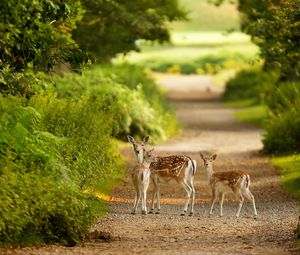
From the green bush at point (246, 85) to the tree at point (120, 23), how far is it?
22.9 m

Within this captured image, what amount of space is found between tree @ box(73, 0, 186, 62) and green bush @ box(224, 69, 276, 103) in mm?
22854

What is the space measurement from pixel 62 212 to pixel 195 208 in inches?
234

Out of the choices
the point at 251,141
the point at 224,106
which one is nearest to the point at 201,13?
the point at 224,106

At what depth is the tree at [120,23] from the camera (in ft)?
107

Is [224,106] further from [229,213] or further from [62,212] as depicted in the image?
[62,212]

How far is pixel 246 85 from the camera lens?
63281 millimetres

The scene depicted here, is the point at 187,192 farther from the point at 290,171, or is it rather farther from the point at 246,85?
the point at 246,85

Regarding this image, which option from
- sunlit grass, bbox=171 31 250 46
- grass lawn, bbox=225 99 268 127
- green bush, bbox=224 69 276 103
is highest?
grass lawn, bbox=225 99 268 127

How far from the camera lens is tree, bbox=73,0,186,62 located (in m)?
32.6

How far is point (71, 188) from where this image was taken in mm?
15414

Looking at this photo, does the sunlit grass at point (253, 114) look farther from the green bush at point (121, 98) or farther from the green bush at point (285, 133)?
the green bush at point (285, 133)

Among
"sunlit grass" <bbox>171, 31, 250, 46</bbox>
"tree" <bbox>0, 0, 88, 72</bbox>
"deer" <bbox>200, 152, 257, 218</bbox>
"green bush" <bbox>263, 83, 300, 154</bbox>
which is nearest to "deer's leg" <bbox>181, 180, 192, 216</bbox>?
"deer" <bbox>200, 152, 257, 218</bbox>

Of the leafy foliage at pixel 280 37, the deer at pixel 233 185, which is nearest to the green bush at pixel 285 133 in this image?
the leafy foliage at pixel 280 37

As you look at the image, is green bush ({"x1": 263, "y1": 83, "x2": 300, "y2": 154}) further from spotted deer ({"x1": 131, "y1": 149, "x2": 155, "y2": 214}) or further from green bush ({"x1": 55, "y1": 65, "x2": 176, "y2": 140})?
spotted deer ({"x1": 131, "y1": 149, "x2": 155, "y2": 214})
